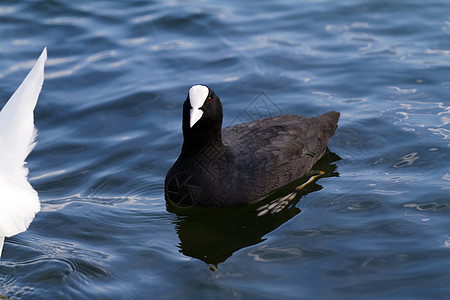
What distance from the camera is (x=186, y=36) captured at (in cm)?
1052

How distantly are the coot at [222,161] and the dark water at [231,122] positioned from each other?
19 cm

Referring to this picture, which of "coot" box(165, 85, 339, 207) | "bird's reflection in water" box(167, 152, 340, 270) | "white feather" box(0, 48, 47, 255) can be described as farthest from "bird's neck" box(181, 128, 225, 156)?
"white feather" box(0, 48, 47, 255)

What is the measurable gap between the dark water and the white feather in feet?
3.14

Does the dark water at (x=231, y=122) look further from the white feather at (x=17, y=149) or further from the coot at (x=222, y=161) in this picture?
the white feather at (x=17, y=149)

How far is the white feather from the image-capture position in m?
4.31

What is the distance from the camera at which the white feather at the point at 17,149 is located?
4309 millimetres

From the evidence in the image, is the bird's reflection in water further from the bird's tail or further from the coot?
the bird's tail

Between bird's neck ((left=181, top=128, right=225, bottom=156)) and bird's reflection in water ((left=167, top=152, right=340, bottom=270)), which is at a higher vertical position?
bird's neck ((left=181, top=128, right=225, bottom=156))

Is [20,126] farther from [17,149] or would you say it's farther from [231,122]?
[231,122]

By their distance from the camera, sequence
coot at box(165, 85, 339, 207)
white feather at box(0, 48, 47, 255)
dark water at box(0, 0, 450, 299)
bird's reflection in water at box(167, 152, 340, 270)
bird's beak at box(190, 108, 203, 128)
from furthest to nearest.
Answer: coot at box(165, 85, 339, 207)
bird's beak at box(190, 108, 203, 128)
bird's reflection in water at box(167, 152, 340, 270)
dark water at box(0, 0, 450, 299)
white feather at box(0, 48, 47, 255)

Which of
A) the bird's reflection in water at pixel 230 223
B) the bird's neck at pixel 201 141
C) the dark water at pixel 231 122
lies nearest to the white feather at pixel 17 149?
→ the dark water at pixel 231 122

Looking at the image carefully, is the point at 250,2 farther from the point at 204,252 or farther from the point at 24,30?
the point at 204,252

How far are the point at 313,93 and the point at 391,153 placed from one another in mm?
1689

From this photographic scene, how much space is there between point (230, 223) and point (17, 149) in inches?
91.9
